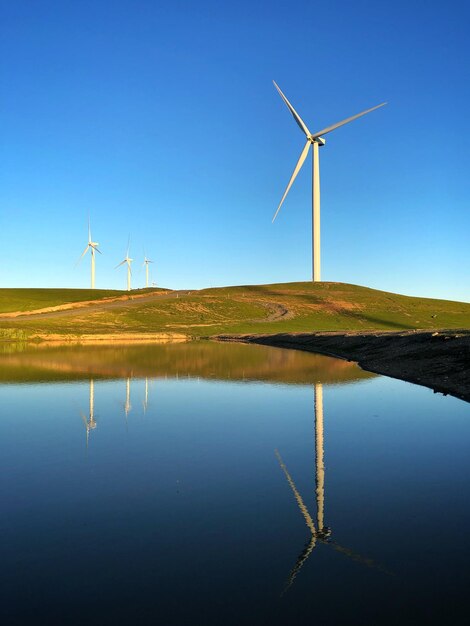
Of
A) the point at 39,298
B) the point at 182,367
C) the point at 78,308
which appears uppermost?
the point at 39,298

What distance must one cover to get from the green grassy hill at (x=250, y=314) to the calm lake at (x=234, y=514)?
3056 inches

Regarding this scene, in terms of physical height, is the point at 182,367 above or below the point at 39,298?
below

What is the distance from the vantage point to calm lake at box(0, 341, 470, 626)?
8.48 meters

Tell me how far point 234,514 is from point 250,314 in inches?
4476

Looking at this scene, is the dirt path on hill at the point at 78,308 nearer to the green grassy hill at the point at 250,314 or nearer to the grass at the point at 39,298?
the green grassy hill at the point at 250,314

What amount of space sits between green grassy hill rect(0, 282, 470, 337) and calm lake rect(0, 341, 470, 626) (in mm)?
77631

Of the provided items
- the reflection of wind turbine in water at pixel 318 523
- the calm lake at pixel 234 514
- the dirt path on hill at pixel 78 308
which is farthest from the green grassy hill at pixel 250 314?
the reflection of wind turbine in water at pixel 318 523

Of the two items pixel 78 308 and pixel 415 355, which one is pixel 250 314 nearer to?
pixel 78 308

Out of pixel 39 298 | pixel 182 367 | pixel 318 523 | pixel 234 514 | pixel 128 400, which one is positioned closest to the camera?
pixel 318 523

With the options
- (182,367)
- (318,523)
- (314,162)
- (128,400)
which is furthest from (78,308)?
(318,523)

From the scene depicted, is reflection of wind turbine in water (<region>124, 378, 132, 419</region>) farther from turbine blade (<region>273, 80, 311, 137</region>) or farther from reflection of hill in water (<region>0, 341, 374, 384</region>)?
turbine blade (<region>273, 80, 311, 137</region>)

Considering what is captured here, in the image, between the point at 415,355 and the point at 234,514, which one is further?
the point at 415,355

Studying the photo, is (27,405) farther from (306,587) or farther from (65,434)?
(306,587)

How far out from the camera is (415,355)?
4419 cm
